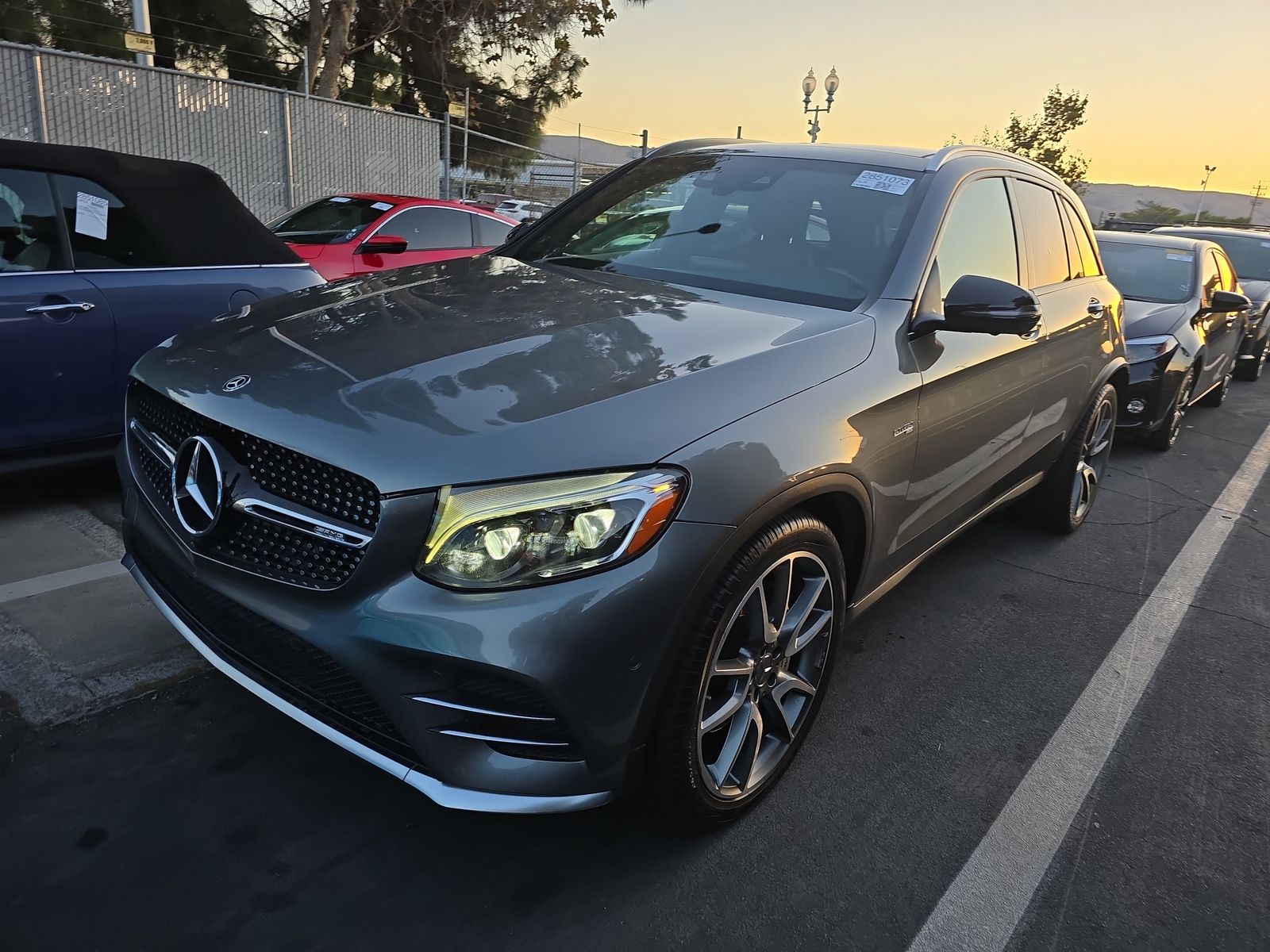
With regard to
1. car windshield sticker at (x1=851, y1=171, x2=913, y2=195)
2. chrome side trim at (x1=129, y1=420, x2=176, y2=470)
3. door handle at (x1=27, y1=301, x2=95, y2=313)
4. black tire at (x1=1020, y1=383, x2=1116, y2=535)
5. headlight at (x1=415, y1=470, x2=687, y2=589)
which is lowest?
black tire at (x1=1020, y1=383, x2=1116, y2=535)

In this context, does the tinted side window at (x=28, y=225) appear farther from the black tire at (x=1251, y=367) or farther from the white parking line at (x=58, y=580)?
the black tire at (x=1251, y=367)

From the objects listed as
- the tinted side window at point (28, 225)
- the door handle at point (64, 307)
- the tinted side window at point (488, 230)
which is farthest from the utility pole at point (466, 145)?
the door handle at point (64, 307)

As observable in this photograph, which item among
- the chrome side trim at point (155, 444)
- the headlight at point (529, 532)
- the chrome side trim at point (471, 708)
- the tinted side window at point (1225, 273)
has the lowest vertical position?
the chrome side trim at point (471, 708)

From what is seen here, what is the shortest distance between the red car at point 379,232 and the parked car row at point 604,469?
4.53 meters

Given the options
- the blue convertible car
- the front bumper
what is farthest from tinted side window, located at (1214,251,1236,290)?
the front bumper

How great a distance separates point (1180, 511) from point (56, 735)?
5728mm

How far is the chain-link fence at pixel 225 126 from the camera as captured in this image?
11055mm

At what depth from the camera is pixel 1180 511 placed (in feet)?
18.1

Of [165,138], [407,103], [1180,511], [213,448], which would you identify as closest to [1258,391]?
[1180,511]

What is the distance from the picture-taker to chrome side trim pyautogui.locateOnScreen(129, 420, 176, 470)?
2.35 metres

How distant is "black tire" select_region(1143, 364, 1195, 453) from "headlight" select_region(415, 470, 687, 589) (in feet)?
20.5

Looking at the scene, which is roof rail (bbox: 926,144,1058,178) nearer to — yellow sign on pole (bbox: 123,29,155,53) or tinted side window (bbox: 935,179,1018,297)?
tinted side window (bbox: 935,179,1018,297)

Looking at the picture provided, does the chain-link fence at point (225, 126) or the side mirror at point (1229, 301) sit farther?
the chain-link fence at point (225, 126)

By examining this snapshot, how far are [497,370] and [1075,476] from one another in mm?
3513
